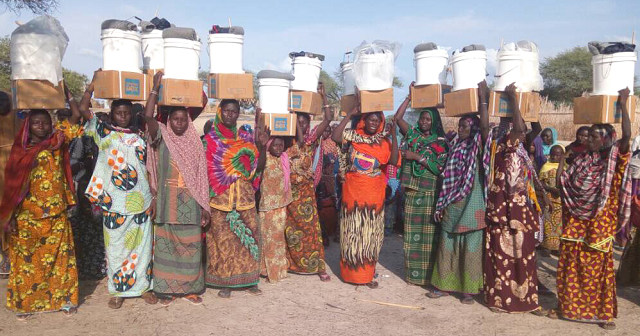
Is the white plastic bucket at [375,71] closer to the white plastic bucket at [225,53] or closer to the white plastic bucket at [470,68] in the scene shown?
the white plastic bucket at [470,68]

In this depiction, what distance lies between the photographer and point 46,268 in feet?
14.9

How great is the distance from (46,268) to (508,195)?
14.2 ft

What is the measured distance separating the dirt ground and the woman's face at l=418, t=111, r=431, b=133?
179cm

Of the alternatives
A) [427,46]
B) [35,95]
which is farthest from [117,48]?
[427,46]

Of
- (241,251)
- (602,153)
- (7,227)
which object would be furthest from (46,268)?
(602,153)

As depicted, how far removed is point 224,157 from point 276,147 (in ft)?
2.29

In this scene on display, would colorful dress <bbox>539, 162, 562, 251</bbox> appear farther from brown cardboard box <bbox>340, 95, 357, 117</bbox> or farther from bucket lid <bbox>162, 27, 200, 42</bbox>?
bucket lid <bbox>162, 27, 200, 42</bbox>

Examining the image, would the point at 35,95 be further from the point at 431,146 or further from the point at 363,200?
the point at 431,146

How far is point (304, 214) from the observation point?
19.5ft

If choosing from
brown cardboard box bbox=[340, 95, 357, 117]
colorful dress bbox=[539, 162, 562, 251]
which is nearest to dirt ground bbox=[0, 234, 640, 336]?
colorful dress bbox=[539, 162, 562, 251]

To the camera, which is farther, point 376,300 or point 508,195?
point 376,300

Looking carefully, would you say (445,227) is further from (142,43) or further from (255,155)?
(142,43)

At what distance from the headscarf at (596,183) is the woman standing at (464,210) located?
0.77 m

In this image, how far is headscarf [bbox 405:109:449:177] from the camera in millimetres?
5375
